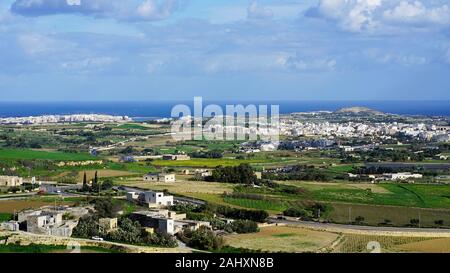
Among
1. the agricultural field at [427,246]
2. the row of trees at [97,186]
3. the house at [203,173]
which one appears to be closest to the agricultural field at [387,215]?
the agricultural field at [427,246]

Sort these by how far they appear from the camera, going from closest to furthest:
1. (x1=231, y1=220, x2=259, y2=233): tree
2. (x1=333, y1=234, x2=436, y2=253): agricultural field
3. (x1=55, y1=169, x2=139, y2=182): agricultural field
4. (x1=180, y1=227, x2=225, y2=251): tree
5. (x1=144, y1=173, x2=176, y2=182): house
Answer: (x1=180, y1=227, x2=225, y2=251): tree < (x1=333, y1=234, x2=436, y2=253): agricultural field < (x1=231, y1=220, x2=259, y2=233): tree < (x1=144, y1=173, x2=176, y2=182): house < (x1=55, y1=169, x2=139, y2=182): agricultural field

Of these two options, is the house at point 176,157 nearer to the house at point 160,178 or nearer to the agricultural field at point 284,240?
the house at point 160,178

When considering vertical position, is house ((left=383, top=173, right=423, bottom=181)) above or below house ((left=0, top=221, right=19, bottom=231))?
below

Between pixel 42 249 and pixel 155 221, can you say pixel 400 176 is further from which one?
pixel 42 249

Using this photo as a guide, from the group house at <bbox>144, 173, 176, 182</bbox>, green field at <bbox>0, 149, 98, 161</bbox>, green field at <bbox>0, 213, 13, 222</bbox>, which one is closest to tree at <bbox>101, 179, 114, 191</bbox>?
house at <bbox>144, 173, 176, 182</bbox>

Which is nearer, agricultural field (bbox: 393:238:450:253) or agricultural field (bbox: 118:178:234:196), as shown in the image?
agricultural field (bbox: 393:238:450:253)

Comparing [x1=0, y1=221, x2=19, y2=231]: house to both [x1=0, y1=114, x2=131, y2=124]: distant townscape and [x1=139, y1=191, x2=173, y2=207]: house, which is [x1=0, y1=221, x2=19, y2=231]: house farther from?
[x1=0, y1=114, x2=131, y2=124]: distant townscape

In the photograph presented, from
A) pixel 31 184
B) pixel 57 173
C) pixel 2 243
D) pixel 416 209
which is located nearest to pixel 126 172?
pixel 57 173
